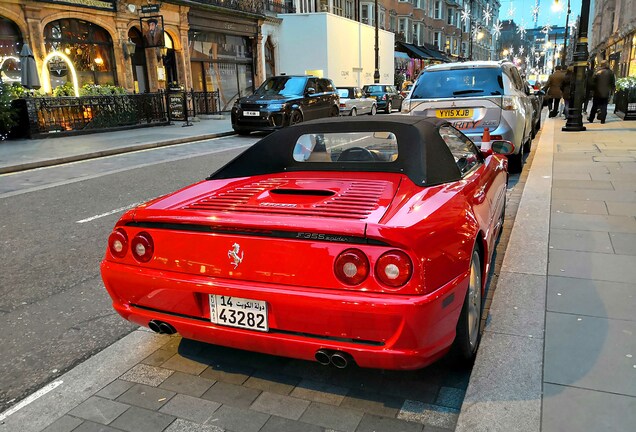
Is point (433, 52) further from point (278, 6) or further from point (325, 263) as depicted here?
point (325, 263)

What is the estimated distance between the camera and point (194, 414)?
2559 millimetres

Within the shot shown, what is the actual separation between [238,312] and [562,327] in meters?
1.92

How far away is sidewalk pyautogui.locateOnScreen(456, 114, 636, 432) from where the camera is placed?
2320 millimetres

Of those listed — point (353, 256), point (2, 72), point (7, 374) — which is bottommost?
point (7, 374)

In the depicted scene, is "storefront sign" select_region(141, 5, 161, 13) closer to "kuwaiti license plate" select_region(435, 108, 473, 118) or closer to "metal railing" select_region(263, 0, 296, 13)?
"metal railing" select_region(263, 0, 296, 13)

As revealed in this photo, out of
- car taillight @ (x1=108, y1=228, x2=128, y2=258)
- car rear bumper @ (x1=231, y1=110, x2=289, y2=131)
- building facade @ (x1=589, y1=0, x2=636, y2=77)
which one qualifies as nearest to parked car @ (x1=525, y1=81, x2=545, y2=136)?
car rear bumper @ (x1=231, y1=110, x2=289, y2=131)

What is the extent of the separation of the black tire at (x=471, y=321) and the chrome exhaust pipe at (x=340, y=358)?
0.66 metres

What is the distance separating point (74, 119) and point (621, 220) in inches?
634

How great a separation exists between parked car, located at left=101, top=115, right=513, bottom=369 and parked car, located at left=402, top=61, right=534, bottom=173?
5.19 m

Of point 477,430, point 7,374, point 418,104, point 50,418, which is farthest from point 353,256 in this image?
point 418,104

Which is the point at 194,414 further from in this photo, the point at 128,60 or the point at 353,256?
the point at 128,60

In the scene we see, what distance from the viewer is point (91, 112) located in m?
17.1

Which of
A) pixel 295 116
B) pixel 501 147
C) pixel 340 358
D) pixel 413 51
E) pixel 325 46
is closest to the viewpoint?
pixel 340 358

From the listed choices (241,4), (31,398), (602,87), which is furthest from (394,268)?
(241,4)
